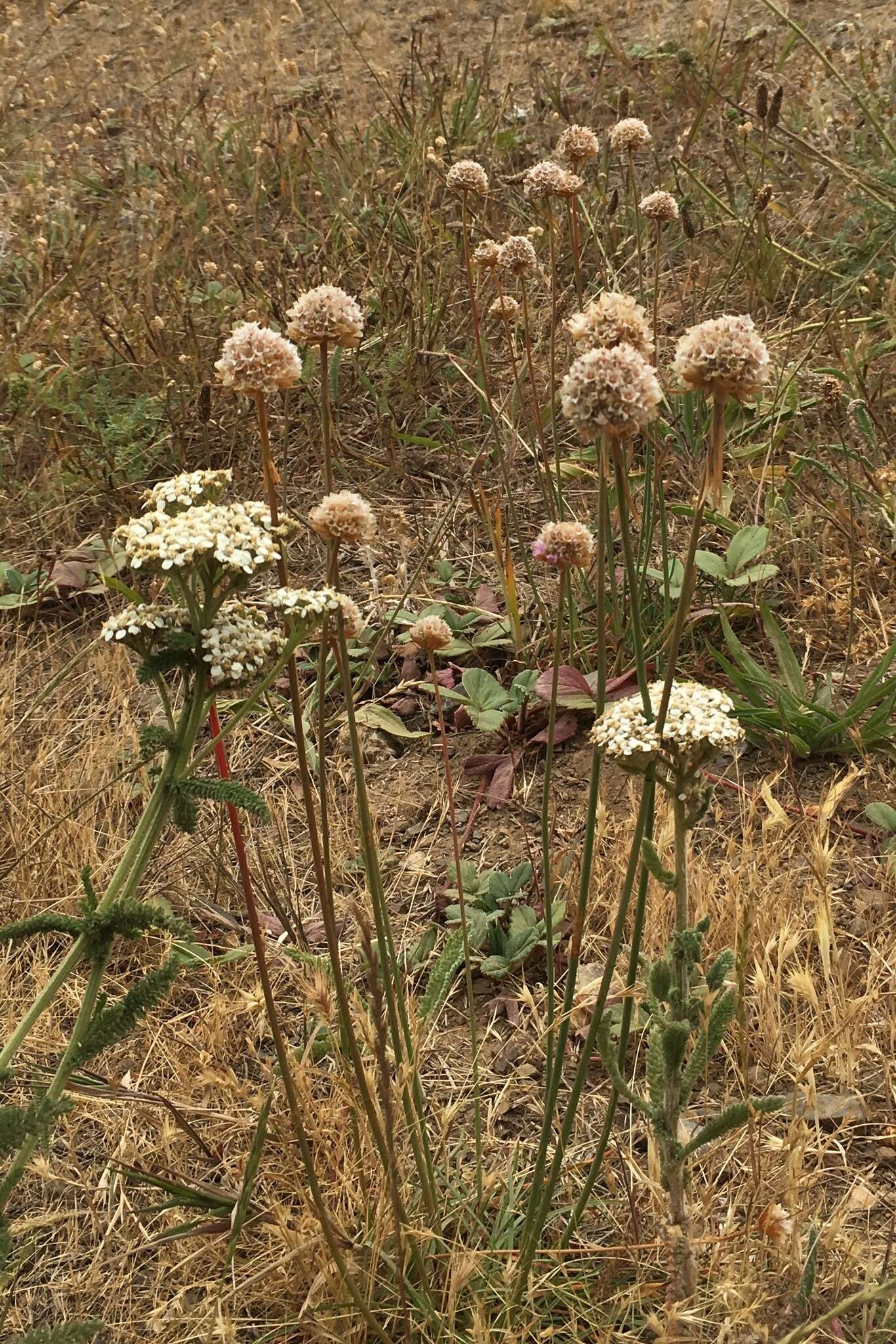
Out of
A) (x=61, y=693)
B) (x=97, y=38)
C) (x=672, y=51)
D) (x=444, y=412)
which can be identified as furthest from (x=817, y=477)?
(x=97, y=38)

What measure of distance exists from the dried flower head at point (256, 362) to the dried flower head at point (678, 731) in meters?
0.50

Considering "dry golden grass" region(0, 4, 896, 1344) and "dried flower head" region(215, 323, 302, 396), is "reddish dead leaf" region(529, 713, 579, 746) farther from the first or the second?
"dried flower head" region(215, 323, 302, 396)

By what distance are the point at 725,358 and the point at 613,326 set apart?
18 centimetres

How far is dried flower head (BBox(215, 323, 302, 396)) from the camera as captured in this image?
1249 millimetres

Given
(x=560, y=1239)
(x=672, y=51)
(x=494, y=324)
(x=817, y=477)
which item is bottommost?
(x=560, y=1239)

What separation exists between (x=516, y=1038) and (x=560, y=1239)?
0.46m

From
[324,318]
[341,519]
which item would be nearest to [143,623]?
[341,519]

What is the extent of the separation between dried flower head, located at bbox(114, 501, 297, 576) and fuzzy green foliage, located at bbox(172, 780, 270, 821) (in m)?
0.21

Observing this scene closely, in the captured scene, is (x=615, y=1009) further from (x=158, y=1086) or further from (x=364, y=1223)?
(x=158, y=1086)

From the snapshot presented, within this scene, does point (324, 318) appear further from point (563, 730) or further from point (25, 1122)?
point (563, 730)

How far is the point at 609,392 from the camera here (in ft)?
3.49

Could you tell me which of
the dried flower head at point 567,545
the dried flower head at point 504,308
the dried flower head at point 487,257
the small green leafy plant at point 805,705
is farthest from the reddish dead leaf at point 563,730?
the dried flower head at point 567,545

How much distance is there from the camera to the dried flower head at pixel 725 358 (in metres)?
1.07

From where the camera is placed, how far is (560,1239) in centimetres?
146
